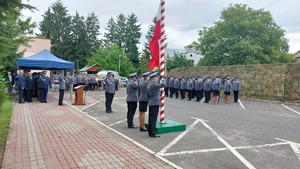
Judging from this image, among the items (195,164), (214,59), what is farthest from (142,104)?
(214,59)

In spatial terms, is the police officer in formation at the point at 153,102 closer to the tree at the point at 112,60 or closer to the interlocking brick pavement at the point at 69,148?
the interlocking brick pavement at the point at 69,148

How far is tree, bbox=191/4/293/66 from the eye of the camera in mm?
34500

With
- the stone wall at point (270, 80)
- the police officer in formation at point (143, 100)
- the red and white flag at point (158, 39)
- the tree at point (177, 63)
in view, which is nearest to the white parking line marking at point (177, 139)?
the police officer in formation at point (143, 100)

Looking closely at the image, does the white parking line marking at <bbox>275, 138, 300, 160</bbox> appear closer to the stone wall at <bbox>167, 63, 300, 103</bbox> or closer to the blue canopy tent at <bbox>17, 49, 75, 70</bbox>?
the stone wall at <bbox>167, 63, 300, 103</bbox>

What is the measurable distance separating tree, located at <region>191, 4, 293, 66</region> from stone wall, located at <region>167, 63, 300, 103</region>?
41.4 feet

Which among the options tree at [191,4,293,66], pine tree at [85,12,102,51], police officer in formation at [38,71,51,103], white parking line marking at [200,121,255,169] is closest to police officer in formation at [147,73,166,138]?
white parking line marking at [200,121,255,169]

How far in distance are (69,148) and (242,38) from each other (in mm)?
34426

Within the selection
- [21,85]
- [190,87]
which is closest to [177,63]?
[190,87]

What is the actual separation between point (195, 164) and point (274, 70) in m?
15.6

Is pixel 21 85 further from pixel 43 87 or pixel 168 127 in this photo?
pixel 168 127

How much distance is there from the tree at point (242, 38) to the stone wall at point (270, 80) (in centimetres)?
1262

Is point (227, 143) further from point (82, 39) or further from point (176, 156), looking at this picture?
point (82, 39)

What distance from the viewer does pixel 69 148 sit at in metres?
6.22

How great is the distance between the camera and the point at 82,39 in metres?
59.3
